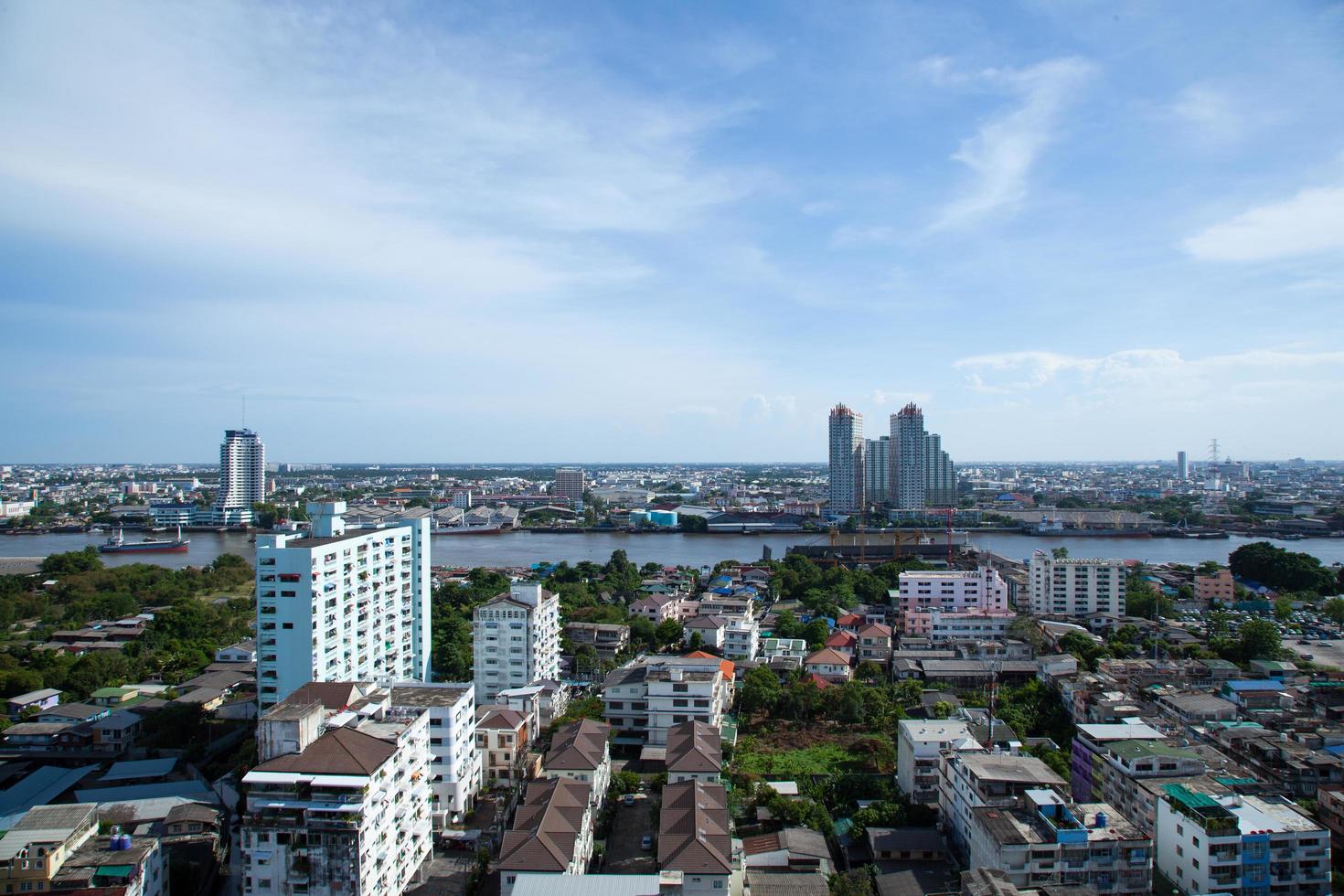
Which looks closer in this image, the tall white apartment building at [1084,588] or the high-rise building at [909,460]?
the tall white apartment building at [1084,588]

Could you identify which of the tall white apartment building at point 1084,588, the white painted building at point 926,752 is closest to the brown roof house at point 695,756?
the white painted building at point 926,752

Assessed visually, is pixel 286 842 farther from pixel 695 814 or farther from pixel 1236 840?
pixel 1236 840

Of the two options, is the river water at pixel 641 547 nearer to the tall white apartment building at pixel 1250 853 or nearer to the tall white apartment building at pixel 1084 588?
the tall white apartment building at pixel 1084 588

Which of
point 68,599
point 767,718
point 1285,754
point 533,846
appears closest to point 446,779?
point 533,846

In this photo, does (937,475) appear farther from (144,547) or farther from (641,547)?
(144,547)

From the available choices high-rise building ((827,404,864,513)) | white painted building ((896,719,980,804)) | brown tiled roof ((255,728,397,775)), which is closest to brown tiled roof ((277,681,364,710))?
brown tiled roof ((255,728,397,775))

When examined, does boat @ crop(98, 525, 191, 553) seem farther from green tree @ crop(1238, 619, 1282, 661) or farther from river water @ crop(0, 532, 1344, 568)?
green tree @ crop(1238, 619, 1282, 661)
